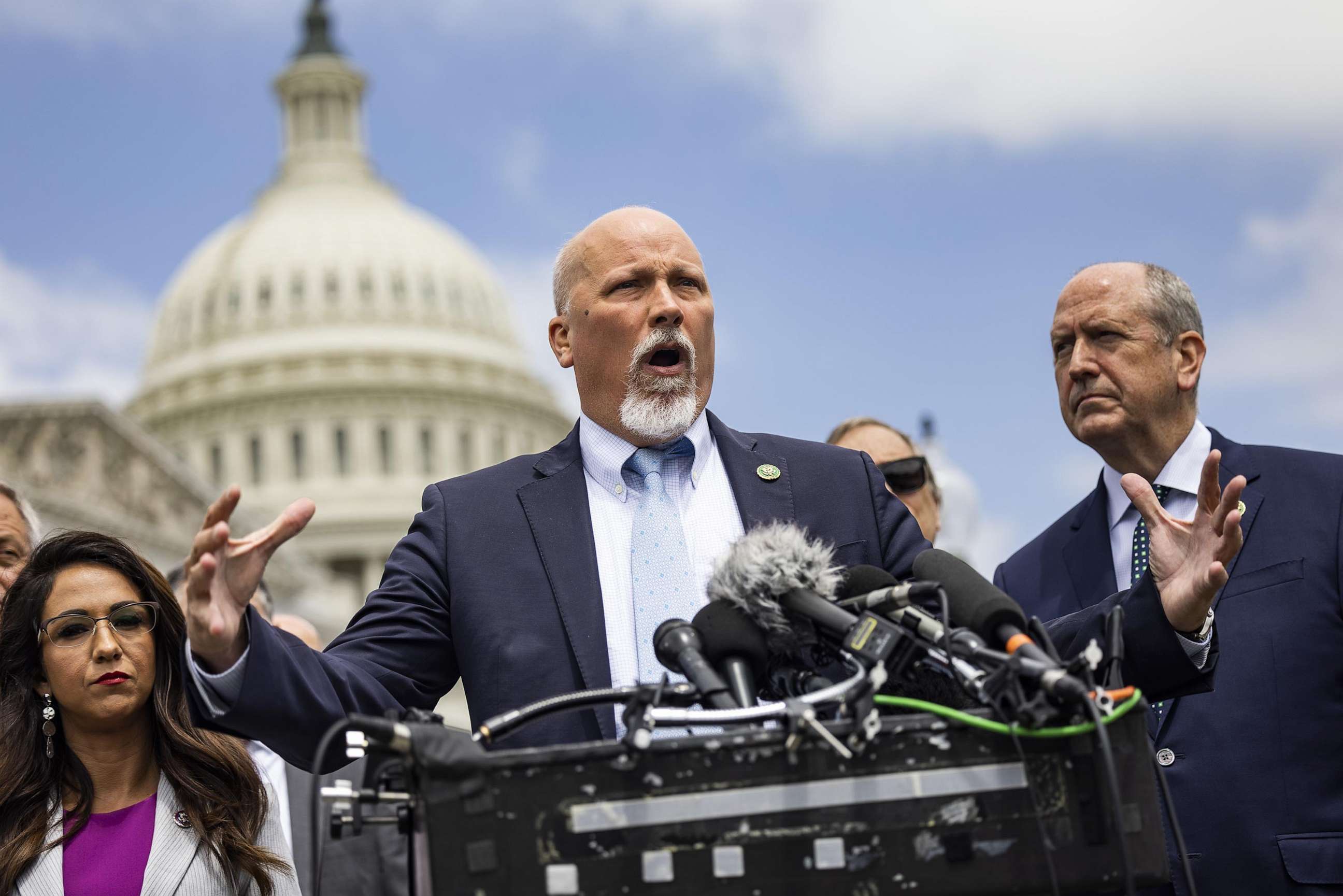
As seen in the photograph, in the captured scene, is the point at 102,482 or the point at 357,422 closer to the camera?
the point at 102,482

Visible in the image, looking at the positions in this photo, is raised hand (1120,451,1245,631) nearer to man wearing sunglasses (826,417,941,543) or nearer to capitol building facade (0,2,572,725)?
man wearing sunglasses (826,417,941,543)

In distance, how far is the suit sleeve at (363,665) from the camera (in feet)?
10.7

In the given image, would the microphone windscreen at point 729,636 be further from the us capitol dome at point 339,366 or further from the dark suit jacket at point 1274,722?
the us capitol dome at point 339,366

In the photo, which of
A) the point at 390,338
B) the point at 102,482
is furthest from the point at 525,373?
the point at 102,482

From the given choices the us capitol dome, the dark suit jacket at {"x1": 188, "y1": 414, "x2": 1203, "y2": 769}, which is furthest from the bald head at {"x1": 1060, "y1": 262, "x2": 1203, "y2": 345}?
the us capitol dome

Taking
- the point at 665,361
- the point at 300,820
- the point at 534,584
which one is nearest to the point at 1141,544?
the point at 665,361

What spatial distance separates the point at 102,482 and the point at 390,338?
120ft

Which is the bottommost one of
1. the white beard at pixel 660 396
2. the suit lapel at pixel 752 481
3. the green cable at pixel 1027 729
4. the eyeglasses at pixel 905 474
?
the green cable at pixel 1027 729

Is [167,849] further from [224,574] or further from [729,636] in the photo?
[729,636]

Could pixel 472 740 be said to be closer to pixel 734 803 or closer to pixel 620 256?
pixel 734 803

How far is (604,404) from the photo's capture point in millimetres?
3941

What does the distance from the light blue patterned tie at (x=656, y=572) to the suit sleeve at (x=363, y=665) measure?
0.41 meters

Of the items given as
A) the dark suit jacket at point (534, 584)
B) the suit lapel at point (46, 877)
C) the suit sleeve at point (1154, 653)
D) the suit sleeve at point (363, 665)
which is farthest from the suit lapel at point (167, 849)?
the suit sleeve at point (1154, 653)

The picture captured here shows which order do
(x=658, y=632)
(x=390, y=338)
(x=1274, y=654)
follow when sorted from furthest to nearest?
(x=390, y=338), (x=1274, y=654), (x=658, y=632)
